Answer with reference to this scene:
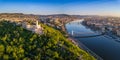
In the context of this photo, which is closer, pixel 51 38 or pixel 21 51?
pixel 21 51

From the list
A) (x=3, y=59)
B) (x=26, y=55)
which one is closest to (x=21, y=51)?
(x=26, y=55)

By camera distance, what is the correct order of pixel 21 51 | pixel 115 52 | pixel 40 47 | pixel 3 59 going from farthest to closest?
1. pixel 115 52
2. pixel 40 47
3. pixel 21 51
4. pixel 3 59

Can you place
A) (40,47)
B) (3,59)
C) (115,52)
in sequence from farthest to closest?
(115,52) < (40,47) < (3,59)

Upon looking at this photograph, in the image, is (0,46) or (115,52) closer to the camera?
(0,46)

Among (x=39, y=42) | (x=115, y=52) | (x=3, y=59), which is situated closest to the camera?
(x=3, y=59)

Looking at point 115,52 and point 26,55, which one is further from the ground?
point 26,55

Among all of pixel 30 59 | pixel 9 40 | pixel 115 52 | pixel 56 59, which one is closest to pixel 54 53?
pixel 56 59

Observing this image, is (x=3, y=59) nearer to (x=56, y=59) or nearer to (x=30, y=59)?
(x=30, y=59)

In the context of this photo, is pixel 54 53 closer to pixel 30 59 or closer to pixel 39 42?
pixel 30 59

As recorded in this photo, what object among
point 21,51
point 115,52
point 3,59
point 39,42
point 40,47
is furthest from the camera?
point 115,52
